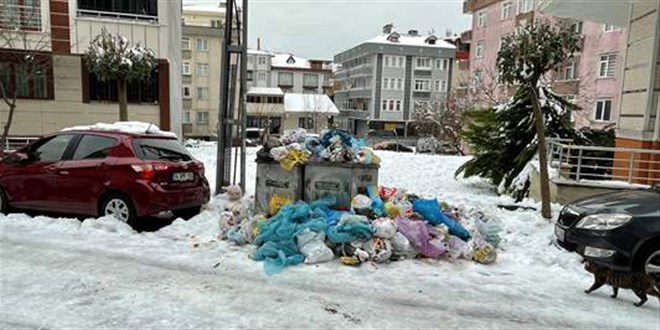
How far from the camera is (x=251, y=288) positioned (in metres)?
4.83

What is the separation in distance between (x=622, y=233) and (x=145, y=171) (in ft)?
19.9

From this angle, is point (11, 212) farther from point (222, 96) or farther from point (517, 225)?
point (517, 225)

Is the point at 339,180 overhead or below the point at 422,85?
below

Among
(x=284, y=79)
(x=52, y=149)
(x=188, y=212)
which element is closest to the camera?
(x=52, y=149)

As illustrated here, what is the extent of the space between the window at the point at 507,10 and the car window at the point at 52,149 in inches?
1387

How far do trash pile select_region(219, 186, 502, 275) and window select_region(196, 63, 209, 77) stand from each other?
43.4 meters

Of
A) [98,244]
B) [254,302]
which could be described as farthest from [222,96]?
[254,302]

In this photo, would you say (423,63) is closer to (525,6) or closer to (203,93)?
(525,6)

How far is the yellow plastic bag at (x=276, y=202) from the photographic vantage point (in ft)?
22.4

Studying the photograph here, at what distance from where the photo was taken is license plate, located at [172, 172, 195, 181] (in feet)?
23.7

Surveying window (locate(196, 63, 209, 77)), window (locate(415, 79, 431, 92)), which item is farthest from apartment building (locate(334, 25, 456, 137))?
window (locate(196, 63, 209, 77))

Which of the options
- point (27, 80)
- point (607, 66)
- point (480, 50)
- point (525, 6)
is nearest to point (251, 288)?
point (27, 80)

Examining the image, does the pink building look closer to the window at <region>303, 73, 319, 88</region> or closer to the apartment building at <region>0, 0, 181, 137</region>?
the apartment building at <region>0, 0, 181, 137</region>

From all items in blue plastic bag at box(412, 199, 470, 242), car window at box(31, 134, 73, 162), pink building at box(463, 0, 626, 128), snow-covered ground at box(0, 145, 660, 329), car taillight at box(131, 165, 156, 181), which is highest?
pink building at box(463, 0, 626, 128)
